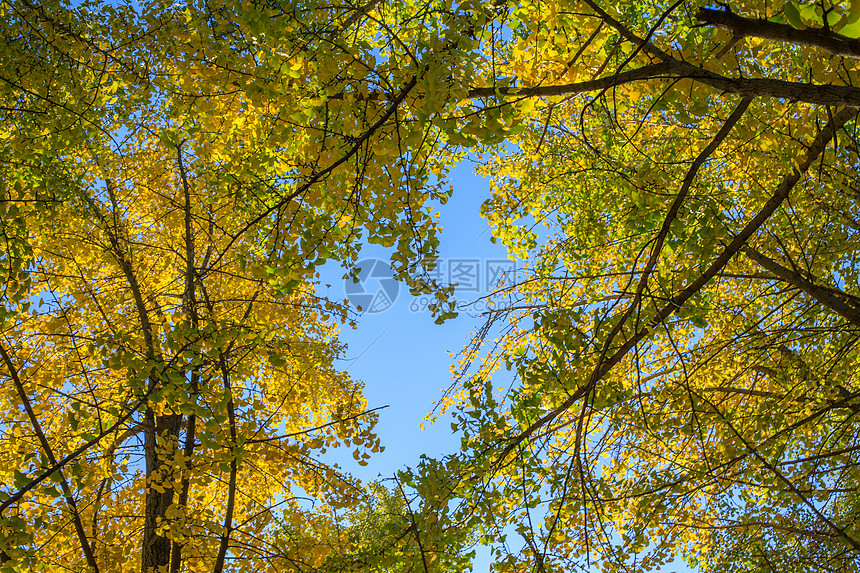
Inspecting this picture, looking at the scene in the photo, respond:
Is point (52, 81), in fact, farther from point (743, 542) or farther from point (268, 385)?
point (743, 542)

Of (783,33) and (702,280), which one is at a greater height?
(702,280)

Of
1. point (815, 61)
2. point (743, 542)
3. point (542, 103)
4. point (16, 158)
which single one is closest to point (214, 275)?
point (16, 158)

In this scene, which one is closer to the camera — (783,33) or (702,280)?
(783,33)

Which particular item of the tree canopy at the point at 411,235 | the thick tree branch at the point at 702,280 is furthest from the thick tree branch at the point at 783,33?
the thick tree branch at the point at 702,280

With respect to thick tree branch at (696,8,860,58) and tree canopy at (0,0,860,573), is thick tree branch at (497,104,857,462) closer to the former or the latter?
tree canopy at (0,0,860,573)

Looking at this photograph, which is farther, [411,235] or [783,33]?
[411,235]

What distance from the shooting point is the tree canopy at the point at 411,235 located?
7.20 ft

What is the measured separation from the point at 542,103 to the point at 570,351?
4.90ft

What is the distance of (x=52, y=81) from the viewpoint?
11.3 feet

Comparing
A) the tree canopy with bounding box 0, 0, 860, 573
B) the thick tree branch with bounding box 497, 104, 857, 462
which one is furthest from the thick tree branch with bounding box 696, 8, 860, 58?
the thick tree branch with bounding box 497, 104, 857, 462

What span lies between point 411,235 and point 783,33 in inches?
57.1

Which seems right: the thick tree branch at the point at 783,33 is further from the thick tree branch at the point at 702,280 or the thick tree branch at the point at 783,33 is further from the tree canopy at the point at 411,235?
the thick tree branch at the point at 702,280

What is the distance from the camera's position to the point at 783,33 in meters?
1.57

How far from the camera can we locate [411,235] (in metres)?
2.25
